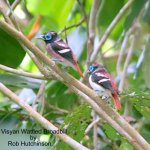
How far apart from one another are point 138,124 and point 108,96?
758 millimetres

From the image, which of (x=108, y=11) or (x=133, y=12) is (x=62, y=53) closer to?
(x=133, y=12)

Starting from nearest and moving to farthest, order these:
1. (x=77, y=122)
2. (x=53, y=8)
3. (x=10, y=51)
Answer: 1. (x=77, y=122)
2. (x=10, y=51)
3. (x=53, y=8)

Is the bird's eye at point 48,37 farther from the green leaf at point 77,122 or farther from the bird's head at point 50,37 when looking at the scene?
the green leaf at point 77,122

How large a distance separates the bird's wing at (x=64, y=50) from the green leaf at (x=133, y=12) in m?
0.85

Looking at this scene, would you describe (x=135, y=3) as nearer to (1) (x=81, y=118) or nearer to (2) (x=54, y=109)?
(2) (x=54, y=109)

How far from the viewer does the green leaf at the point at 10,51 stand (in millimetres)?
1715

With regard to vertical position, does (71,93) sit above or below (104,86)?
above

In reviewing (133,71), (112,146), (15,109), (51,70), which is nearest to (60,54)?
(51,70)

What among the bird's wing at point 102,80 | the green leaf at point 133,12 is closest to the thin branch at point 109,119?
the bird's wing at point 102,80

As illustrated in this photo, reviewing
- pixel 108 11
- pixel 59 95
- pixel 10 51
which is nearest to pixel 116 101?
pixel 10 51

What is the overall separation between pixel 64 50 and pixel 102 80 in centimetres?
13

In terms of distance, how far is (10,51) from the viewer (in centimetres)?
173

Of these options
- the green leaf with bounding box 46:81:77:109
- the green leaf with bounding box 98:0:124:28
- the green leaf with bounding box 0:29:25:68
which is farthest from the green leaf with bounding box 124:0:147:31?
the green leaf with bounding box 0:29:25:68

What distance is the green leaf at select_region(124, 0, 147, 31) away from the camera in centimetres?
216
